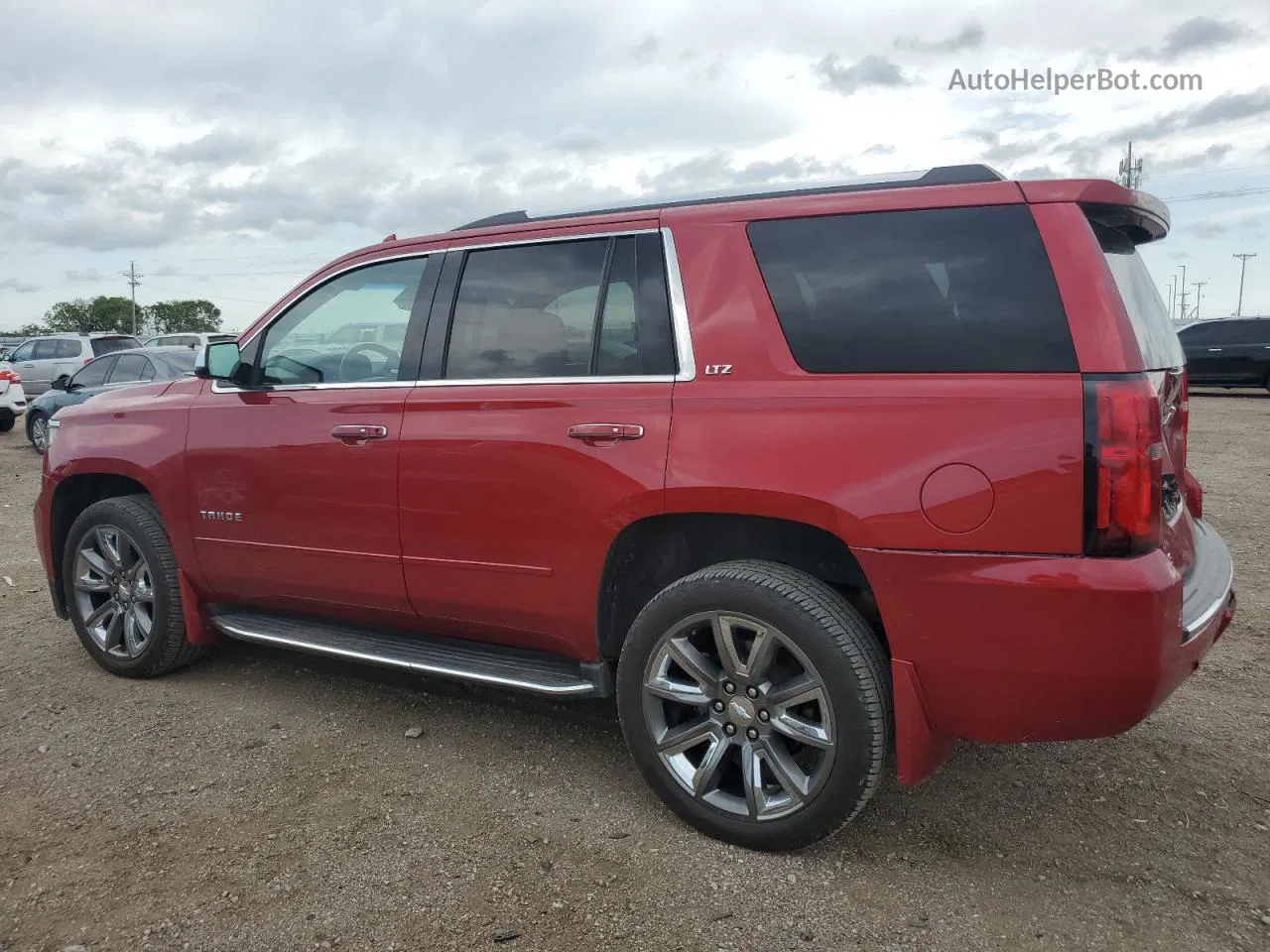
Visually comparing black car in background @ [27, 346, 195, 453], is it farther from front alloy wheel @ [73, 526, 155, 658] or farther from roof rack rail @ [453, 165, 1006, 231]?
roof rack rail @ [453, 165, 1006, 231]

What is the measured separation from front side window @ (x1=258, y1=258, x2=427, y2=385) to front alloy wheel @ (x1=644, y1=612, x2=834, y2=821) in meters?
1.55

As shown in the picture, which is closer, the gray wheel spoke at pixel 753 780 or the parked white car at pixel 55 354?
the gray wheel spoke at pixel 753 780

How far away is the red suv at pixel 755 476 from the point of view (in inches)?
95.8

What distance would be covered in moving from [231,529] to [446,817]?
1.60 m

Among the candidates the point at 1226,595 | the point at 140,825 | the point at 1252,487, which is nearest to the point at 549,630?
the point at 140,825

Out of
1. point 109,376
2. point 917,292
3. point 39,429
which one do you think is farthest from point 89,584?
point 39,429

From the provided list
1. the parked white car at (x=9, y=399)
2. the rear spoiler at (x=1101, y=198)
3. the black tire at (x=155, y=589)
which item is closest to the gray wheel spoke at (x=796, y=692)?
the rear spoiler at (x=1101, y=198)

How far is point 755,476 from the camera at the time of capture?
275 centimetres

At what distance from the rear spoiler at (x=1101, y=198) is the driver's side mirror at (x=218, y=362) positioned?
9.94ft

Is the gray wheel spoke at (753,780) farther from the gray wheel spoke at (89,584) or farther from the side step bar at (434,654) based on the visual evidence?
the gray wheel spoke at (89,584)

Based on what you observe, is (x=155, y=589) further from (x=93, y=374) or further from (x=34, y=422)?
(x=34, y=422)

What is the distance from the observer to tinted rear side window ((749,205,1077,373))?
2502 millimetres

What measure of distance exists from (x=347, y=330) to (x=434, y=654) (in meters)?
1.32

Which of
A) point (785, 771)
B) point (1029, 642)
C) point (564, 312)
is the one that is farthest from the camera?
point (564, 312)
